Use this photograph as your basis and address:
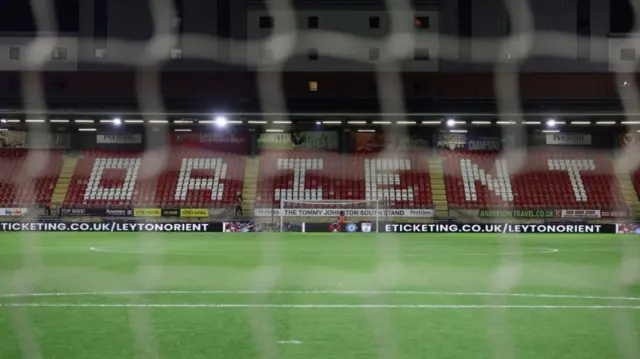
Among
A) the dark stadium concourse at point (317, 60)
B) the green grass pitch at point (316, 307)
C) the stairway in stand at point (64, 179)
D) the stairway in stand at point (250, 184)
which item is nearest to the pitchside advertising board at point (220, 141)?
the stairway in stand at point (250, 184)

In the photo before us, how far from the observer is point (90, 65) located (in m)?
30.2

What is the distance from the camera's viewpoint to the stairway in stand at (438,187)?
98.9 feet

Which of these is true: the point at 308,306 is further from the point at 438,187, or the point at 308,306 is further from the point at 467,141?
the point at 467,141

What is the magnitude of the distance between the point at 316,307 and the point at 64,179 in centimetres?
2627

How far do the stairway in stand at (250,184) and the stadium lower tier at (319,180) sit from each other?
0.11 metres

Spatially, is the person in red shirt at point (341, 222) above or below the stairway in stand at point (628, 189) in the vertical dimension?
below

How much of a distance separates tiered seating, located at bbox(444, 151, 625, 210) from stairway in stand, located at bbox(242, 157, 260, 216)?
833cm

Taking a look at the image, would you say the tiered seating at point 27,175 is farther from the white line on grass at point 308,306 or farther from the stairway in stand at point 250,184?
the white line on grass at point 308,306

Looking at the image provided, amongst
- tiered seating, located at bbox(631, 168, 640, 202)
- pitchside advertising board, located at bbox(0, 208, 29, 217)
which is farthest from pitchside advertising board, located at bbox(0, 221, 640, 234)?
tiered seating, located at bbox(631, 168, 640, 202)

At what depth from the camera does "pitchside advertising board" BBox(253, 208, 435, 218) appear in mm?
28797

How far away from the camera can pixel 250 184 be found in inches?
1241

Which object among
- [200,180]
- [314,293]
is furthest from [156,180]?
[314,293]

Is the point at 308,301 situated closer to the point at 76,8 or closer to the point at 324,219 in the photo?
the point at 324,219

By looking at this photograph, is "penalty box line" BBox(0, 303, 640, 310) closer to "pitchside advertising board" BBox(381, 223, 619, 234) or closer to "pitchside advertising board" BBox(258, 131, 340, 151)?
"pitchside advertising board" BBox(381, 223, 619, 234)
